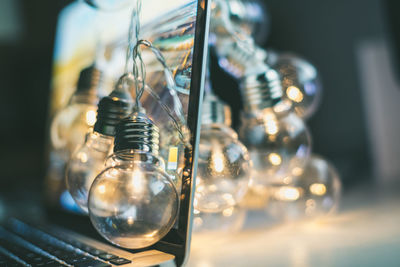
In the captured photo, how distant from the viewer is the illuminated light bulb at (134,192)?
14.9 inches

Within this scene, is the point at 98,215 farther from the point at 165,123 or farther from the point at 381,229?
the point at 381,229

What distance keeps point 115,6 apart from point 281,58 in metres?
0.30

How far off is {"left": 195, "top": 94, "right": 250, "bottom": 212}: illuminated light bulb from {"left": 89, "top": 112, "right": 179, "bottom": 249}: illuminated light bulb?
0.23ft

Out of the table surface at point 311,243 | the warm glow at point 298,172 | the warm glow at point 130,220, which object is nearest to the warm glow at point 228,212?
the table surface at point 311,243

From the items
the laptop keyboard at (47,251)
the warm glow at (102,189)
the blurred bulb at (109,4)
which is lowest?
the laptop keyboard at (47,251)

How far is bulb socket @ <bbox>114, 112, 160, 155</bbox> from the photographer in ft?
1.28

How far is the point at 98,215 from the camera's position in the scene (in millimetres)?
391

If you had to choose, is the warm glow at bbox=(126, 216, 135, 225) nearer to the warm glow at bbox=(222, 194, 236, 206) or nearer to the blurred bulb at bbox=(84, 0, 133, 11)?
the warm glow at bbox=(222, 194, 236, 206)

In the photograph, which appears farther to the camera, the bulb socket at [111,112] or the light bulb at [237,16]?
the light bulb at [237,16]

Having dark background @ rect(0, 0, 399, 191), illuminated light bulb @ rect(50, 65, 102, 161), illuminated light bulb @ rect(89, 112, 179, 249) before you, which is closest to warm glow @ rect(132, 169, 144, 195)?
illuminated light bulb @ rect(89, 112, 179, 249)

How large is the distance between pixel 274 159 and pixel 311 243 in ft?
0.56

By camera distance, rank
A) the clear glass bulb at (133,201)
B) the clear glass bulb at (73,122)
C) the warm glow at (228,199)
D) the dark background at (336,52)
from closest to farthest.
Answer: the clear glass bulb at (133,201), the warm glow at (228,199), the clear glass bulb at (73,122), the dark background at (336,52)

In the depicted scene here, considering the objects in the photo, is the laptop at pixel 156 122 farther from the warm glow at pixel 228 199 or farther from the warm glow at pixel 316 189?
the warm glow at pixel 316 189

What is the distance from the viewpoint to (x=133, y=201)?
38cm
